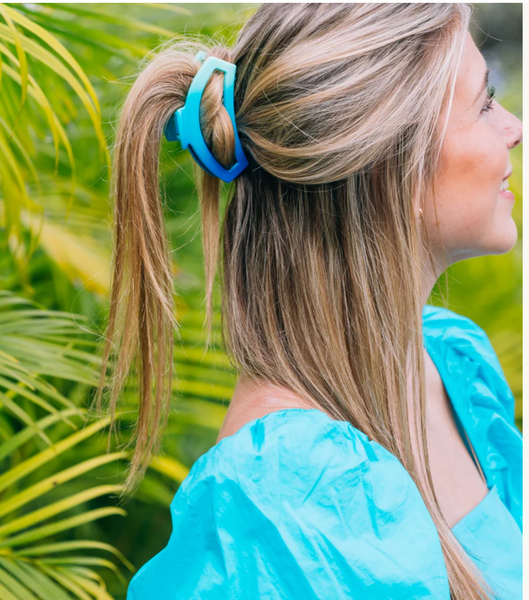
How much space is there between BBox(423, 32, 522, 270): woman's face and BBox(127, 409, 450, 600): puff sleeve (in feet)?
1.13

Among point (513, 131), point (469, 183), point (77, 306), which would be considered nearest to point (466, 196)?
point (469, 183)

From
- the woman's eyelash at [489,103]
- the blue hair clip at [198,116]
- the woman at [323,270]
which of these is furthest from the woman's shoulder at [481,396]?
the blue hair clip at [198,116]

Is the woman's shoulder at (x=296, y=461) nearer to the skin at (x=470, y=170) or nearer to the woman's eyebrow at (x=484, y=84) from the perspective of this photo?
the skin at (x=470, y=170)

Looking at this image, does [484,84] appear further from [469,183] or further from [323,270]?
[323,270]

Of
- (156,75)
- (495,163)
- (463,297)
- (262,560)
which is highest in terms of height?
(156,75)

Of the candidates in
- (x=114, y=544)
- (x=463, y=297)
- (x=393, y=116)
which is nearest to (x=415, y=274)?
(x=393, y=116)

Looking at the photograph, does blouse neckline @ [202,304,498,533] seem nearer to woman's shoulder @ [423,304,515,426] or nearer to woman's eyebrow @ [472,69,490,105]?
woman's shoulder @ [423,304,515,426]

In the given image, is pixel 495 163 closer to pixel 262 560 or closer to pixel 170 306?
pixel 170 306

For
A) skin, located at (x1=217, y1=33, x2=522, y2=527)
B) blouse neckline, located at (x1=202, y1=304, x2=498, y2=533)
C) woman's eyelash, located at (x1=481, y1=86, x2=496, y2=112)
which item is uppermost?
woman's eyelash, located at (x1=481, y1=86, x2=496, y2=112)

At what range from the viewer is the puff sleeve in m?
0.66

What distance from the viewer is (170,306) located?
2.91 ft

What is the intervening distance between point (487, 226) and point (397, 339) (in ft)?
0.70

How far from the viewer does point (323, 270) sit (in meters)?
0.88

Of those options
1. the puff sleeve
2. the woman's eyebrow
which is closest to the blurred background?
the woman's eyebrow
